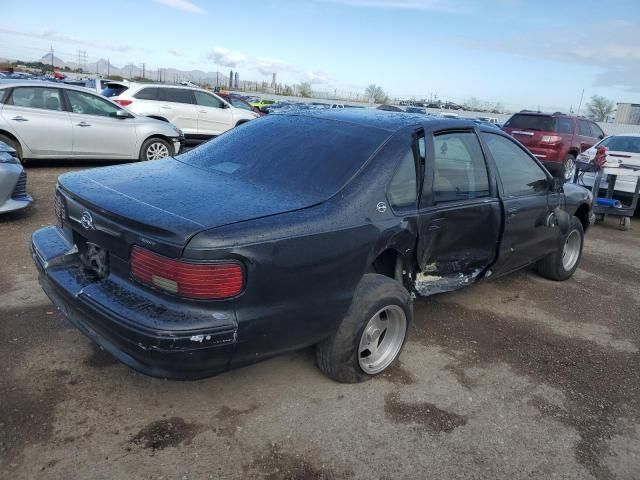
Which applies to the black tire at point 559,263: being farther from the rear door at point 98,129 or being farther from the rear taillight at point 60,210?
the rear door at point 98,129

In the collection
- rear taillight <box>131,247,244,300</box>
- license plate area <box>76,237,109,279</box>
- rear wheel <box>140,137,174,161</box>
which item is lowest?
rear wheel <box>140,137,174,161</box>

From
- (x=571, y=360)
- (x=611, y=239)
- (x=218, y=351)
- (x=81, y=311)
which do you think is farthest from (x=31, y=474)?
(x=611, y=239)

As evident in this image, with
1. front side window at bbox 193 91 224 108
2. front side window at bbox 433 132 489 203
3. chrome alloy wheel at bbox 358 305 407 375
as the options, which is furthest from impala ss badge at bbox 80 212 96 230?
front side window at bbox 193 91 224 108

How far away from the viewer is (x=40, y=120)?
8703 mm

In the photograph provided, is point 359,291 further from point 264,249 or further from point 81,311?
point 81,311

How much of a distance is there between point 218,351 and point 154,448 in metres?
0.62

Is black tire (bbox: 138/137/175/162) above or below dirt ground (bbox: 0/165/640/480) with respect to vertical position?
above

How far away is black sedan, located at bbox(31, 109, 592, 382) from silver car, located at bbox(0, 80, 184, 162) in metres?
6.26

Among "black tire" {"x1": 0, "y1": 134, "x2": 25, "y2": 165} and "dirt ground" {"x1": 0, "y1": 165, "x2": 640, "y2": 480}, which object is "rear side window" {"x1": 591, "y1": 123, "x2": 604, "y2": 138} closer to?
"dirt ground" {"x1": 0, "y1": 165, "x2": 640, "y2": 480}

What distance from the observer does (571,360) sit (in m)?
3.83

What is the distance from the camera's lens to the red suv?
1292 cm

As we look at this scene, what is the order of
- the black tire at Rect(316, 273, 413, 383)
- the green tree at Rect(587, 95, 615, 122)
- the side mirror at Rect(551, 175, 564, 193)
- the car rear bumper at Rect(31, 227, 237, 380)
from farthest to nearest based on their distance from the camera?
the green tree at Rect(587, 95, 615, 122) → the side mirror at Rect(551, 175, 564, 193) → the black tire at Rect(316, 273, 413, 383) → the car rear bumper at Rect(31, 227, 237, 380)

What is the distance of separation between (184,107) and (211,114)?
737 millimetres

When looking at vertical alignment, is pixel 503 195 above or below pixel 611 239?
above
